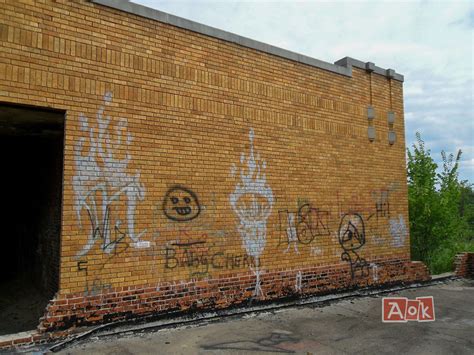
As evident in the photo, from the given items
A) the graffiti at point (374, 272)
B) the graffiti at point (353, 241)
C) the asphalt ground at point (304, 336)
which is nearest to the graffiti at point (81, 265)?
the asphalt ground at point (304, 336)

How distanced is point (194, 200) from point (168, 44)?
2.65 m

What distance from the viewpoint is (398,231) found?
32.1 ft

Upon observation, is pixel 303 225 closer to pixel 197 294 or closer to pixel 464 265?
pixel 197 294

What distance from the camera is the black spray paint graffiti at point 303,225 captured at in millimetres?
7754

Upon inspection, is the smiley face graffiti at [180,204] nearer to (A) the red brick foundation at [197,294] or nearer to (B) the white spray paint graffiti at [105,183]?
(B) the white spray paint graffiti at [105,183]

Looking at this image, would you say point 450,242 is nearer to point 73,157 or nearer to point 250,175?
point 250,175

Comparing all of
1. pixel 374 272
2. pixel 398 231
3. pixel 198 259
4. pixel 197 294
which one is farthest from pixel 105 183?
pixel 398 231

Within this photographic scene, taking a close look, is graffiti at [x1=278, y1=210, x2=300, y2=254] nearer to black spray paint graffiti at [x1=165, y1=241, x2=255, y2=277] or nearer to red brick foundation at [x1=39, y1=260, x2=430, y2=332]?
red brick foundation at [x1=39, y1=260, x2=430, y2=332]

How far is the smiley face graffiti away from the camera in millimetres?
6387

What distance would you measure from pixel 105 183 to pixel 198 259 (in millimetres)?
2007

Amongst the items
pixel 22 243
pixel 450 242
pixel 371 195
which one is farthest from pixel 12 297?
pixel 450 242

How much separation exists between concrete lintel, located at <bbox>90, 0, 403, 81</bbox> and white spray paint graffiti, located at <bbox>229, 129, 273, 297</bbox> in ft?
5.72

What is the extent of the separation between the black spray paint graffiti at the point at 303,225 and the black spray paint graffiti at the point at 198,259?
109 cm

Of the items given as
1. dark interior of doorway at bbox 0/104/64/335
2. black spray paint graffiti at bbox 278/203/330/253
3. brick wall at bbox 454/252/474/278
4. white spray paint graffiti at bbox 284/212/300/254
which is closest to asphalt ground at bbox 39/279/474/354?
white spray paint graffiti at bbox 284/212/300/254
